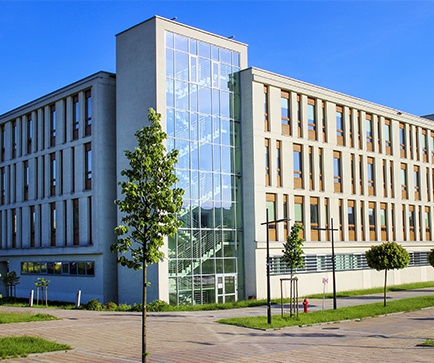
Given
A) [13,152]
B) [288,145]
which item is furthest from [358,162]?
[13,152]

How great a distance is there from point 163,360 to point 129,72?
74.7ft

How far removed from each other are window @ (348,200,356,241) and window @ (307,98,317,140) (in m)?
6.36

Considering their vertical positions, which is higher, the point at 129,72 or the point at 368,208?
the point at 129,72

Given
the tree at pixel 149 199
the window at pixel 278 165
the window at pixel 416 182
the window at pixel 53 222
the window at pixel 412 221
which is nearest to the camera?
the tree at pixel 149 199

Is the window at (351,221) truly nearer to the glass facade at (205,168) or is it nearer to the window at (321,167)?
the window at (321,167)

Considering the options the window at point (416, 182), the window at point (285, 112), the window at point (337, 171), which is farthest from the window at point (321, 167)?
the window at point (416, 182)

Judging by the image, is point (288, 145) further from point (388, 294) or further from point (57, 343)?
point (57, 343)

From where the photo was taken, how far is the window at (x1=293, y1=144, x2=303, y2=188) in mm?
42219

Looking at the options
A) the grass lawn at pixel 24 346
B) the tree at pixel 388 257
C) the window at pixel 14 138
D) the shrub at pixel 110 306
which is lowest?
the shrub at pixel 110 306

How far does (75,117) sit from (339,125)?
64.6 ft

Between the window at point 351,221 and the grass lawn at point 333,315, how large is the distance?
1110cm

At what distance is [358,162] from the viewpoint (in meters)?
47.3

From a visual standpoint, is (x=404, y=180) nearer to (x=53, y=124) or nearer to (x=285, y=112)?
(x=285, y=112)

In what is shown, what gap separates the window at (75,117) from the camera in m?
40.3
